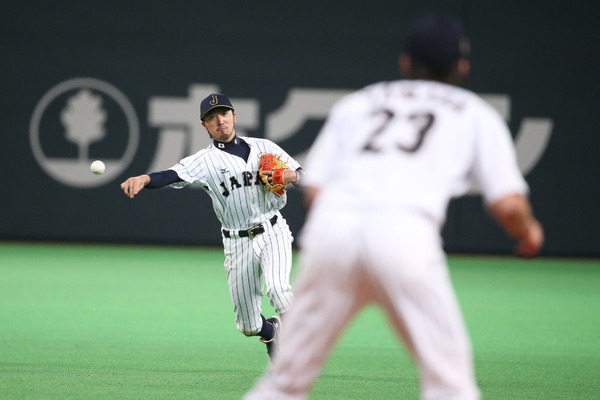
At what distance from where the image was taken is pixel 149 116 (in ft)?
55.0

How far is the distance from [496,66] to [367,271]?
1344cm

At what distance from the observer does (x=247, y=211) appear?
24.2ft

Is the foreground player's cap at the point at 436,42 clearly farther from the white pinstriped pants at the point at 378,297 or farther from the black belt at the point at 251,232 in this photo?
the black belt at the point at 251,232

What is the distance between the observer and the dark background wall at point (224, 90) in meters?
16.2

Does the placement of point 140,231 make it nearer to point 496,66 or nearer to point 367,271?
point 496,66

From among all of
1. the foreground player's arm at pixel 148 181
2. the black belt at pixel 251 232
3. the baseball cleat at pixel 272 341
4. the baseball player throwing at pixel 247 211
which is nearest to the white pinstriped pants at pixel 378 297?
the foreground player's arm at pixel 148 181

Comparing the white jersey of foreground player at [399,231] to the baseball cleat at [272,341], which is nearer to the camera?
the white jersey of foreground player at [399,231]

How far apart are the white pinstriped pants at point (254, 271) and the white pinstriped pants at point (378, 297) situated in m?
→ 3.58

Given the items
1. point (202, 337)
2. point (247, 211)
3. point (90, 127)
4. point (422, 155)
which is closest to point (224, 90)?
point (90, 127)

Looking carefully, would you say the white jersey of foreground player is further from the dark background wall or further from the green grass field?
the dark background wall

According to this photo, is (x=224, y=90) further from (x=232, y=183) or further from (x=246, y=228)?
(x=246, y=228)

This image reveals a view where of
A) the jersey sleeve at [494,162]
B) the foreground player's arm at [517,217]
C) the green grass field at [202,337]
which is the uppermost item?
the jersey sleeve at [494,162]

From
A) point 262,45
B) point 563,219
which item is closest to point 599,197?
point 563,219

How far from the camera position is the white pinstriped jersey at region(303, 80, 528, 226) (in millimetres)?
3531
